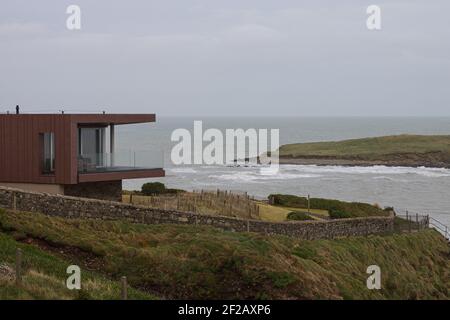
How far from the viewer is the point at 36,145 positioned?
3080 cm

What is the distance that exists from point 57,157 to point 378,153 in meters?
98.2

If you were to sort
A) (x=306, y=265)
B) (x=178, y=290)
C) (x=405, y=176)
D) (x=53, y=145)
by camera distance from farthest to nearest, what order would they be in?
(x=405, y=176) → (x=53, y=145) → (x=306, y=265) → (x=178, y=290)

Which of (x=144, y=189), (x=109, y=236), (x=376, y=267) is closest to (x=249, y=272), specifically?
(x=109, y=236)

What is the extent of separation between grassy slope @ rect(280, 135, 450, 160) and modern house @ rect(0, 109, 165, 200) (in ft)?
302

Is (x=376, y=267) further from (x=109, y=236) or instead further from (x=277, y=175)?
(x=277, y=175)

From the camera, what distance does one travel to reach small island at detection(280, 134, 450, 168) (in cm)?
11588

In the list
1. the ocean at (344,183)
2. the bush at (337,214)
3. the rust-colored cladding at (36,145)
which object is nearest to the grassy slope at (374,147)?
the ocean at (344,183)

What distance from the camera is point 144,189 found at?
1513 inches

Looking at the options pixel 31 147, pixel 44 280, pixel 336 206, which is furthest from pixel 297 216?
pixel 44 280

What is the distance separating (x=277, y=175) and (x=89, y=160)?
62.1 m

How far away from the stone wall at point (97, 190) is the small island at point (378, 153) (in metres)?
85.0

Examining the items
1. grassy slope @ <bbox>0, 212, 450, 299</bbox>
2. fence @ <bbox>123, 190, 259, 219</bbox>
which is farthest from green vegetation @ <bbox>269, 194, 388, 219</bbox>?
grassy slope @ <bbox>0, 212, 450, 299</bbox>

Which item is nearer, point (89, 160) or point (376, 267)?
point (376, 267)
